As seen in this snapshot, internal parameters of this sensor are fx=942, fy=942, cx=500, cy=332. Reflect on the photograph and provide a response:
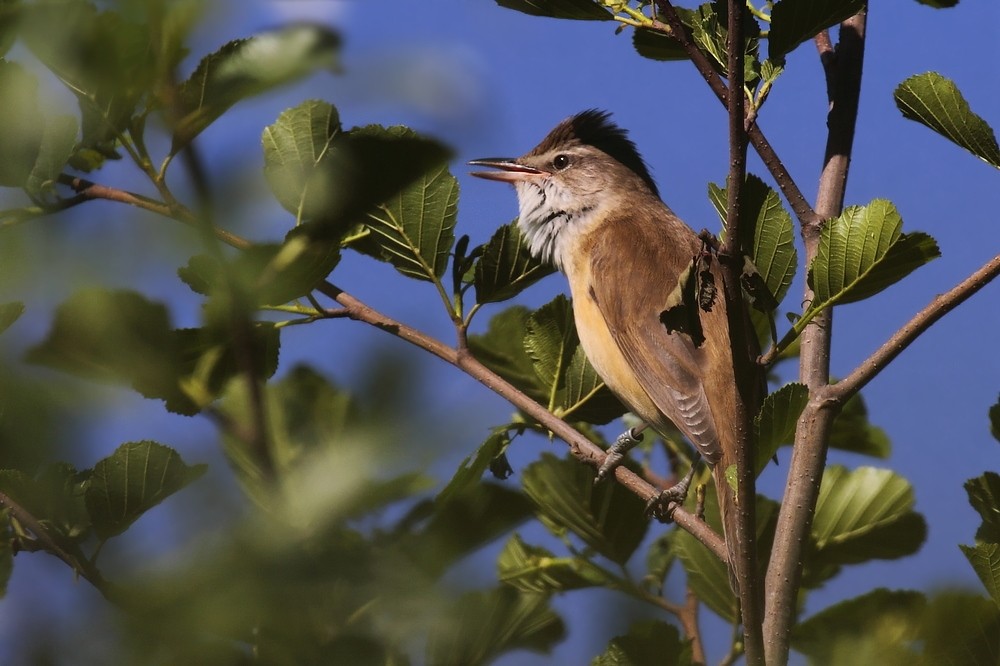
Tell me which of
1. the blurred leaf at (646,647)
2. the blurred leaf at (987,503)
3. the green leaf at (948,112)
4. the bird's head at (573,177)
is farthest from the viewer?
the bird's head at (573,177)

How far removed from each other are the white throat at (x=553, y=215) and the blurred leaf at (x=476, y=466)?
6.22ft

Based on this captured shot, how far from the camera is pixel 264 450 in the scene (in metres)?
0.57

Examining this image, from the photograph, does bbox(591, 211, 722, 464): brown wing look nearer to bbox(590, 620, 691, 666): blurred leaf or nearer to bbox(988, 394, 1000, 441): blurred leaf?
bbox(988, 394, 1000, 441): blurred leaf

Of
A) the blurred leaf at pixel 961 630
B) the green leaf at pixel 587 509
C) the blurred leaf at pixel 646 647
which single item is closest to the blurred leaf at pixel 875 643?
the blurred leaf at pixel 961 630

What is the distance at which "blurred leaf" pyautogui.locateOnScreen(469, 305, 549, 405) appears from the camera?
2371 millimetres

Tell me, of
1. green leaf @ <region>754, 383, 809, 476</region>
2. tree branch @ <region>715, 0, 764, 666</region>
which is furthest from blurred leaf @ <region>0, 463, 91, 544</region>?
green leaf @ <region>754, 383, 809, 476</region>

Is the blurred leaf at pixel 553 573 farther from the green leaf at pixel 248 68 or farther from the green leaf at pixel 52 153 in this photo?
the green leaf at pixel 248 68

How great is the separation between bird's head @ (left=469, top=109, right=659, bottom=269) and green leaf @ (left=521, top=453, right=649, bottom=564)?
2023 millimetres

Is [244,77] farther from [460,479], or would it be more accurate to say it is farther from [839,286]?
[839,286]

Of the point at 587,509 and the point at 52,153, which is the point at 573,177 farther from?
the point at 52,153

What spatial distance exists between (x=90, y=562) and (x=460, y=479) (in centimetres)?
49

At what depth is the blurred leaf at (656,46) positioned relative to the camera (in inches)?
94.4

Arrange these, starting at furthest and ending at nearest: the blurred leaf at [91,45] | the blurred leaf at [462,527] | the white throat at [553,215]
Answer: the white throat at [553,215] < the blurred leaf at [462,527] < the blurred leaf at [91,45]

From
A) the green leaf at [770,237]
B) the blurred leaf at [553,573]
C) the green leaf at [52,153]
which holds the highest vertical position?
the green leaf at [770,237]
